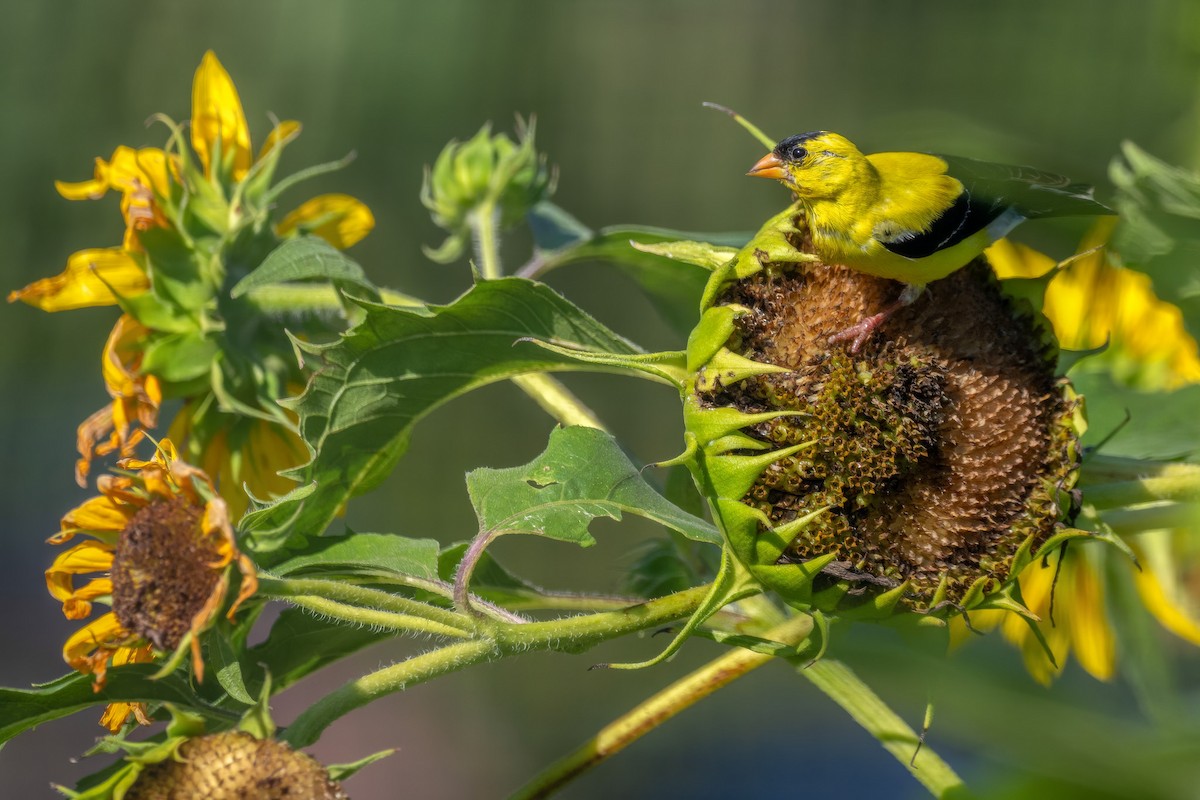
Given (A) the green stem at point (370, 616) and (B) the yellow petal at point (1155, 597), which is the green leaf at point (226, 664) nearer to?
(A) the green stem at point (370, 616)

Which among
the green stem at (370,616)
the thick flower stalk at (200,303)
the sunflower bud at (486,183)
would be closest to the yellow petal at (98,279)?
the thick flower stalk at (200,303)

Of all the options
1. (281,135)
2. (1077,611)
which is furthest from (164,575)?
(1077,611)

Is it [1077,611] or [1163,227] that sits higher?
[1163,227]

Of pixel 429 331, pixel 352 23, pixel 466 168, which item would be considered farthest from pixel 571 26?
pixel 429 331

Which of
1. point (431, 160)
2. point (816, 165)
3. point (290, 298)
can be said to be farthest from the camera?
point (431, 160)

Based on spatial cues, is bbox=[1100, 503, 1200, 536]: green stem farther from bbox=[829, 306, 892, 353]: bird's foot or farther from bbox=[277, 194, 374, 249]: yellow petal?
bbox=[277, 194, 374, 249]: yellow petal

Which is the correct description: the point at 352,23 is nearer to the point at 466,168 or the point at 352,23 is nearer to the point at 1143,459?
the point at 466,168

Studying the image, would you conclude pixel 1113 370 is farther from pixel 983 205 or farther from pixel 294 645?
pixel 294 645
